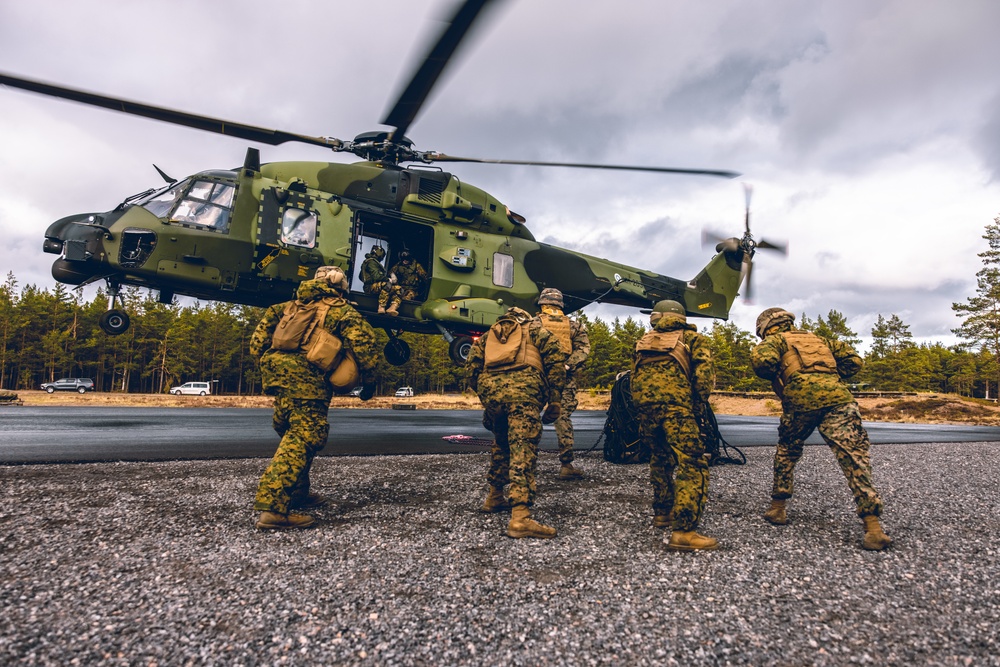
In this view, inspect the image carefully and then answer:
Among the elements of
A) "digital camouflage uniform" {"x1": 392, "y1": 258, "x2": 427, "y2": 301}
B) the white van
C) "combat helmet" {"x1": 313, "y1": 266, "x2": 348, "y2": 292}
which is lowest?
the white van

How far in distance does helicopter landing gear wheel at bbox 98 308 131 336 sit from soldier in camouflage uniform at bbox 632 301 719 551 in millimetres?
7588

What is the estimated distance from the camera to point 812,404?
393cm

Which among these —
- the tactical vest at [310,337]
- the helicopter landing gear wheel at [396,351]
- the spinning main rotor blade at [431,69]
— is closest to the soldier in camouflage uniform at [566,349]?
the tactical vest at [310,337]

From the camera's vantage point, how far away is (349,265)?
834 centimetres

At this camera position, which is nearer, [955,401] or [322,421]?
[322,421]

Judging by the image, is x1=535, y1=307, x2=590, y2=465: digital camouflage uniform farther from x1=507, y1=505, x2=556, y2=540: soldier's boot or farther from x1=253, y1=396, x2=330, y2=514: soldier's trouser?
x1=253, y1=396, x2=330, y2=514: soldier's trouser

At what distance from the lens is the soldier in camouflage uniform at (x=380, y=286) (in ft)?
28.1

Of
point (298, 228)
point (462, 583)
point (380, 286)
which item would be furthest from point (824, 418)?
point (298, 228)

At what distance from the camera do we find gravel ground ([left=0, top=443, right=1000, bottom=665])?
201 cm

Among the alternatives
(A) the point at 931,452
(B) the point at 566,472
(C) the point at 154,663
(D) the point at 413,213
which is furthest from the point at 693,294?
(C) the point at 154,663

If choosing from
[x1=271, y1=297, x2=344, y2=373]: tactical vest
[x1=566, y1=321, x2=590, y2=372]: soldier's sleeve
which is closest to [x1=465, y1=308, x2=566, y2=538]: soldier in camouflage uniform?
[x1=271, y1=297, x2=344, y2=373]: tactical vest

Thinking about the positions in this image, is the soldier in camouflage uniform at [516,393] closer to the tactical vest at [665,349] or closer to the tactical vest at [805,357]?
the tactical vest at [665,349]

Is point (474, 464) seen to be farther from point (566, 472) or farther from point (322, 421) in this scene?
point (322, 421)

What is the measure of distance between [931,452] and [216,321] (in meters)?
61.5
